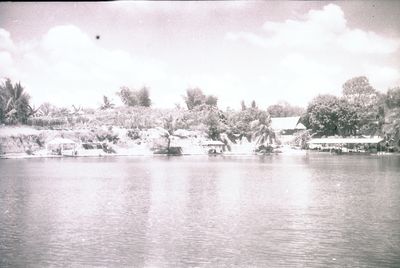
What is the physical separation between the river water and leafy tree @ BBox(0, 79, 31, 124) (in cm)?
2029

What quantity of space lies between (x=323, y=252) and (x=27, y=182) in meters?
14.4

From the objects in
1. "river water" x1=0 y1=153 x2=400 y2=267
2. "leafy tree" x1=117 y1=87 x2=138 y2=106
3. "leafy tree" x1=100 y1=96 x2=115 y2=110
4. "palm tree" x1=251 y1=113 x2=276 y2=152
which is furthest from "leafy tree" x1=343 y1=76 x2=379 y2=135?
"river water" x1=0 y1=153 x2=400 y2=267

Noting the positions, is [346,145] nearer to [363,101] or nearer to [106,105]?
[363,101]

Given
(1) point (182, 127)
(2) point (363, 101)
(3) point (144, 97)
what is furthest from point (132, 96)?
(2) point (363, 101)

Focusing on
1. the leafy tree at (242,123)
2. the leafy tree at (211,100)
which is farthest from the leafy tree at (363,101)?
the leafy tree at (211,100)

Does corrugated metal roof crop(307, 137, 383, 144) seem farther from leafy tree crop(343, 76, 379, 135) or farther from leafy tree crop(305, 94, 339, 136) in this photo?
leafy tree crop(305, 94, 339, 136)

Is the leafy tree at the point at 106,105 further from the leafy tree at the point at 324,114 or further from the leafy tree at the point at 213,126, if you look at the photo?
the leafy tree at the point at 324,114

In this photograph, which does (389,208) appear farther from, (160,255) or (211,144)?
(211,144)

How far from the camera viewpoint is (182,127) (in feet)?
174

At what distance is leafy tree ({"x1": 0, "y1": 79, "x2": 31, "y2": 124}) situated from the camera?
39062mm

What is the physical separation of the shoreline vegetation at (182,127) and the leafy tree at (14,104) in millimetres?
121

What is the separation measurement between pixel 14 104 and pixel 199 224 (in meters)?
33.7

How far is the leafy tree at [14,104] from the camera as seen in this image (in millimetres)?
39062

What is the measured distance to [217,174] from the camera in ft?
82.3
